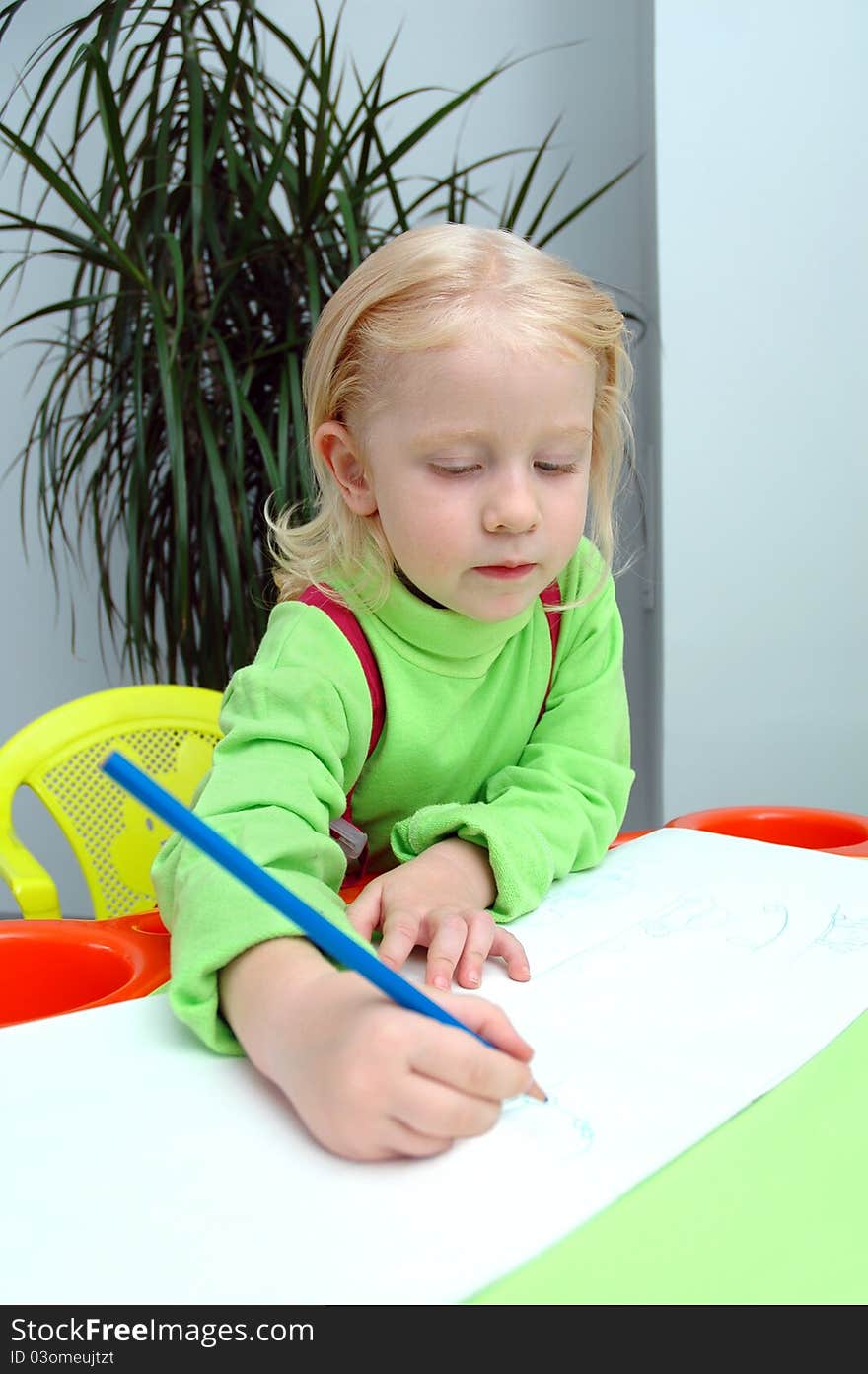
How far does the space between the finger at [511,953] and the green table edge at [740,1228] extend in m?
0.14

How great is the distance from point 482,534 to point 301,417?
37.1 inches

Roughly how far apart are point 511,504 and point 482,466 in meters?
0.03

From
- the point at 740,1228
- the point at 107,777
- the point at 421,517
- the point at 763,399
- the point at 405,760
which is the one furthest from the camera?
the point at 763,399

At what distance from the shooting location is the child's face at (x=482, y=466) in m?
0.64

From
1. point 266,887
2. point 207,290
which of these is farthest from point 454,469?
point 207,290

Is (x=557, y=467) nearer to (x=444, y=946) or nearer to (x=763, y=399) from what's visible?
(x=444, y=946)

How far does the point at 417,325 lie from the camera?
0.67 m

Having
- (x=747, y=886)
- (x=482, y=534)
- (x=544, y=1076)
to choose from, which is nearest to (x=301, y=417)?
(x=482, y=534)

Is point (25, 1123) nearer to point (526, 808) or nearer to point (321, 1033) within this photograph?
point (321, 1033)

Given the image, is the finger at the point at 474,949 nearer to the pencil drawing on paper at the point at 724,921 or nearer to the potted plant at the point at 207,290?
the pencil drawing on paper at the point at 724,921

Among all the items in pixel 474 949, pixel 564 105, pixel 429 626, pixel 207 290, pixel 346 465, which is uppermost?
pixel 564 105

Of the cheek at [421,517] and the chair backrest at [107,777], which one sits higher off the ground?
the cheek at [421,517]

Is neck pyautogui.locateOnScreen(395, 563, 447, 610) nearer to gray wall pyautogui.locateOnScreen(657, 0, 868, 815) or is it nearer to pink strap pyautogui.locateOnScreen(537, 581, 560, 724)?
pink strap pyautogui.locateOnScreen(537, 581, 560, 724)

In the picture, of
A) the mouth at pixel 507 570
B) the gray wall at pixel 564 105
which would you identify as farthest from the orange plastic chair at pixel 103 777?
the gray wall at pixel 564 105
